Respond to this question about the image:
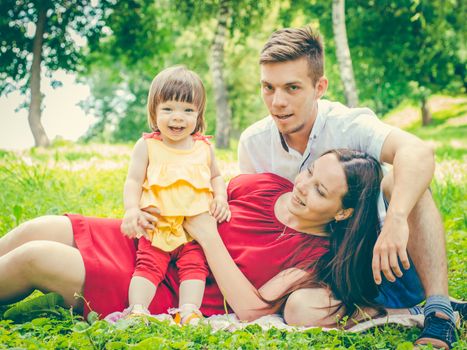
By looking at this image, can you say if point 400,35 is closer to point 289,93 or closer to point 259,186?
point 289,93

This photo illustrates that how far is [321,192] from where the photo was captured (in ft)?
10.8

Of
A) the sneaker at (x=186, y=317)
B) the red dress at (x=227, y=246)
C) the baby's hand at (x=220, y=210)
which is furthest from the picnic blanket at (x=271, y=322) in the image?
the baby's hand at (x=220, y=210)

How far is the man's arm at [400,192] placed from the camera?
9.53ft

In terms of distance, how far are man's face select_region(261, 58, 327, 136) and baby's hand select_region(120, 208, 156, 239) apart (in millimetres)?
1207

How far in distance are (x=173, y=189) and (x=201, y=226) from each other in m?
0.28

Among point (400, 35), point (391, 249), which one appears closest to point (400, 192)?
point (391, 249)

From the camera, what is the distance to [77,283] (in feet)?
10.2

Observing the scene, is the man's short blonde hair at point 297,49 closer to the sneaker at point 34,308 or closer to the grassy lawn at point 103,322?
the grassy lawn at point 103,322

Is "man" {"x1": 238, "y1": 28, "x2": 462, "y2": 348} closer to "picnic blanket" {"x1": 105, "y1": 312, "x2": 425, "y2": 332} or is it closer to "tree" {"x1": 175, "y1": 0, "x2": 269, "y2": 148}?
"picnic blanket" {"x1": 105, "y1": 312, "x2": 425, "y2": 332}

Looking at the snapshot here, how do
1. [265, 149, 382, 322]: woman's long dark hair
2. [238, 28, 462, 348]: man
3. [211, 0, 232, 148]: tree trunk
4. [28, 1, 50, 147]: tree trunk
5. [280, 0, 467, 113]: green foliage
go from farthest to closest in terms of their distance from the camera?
1. [280, 0, 467, 113]: green foliage
2. [28, 1, 50, 147]: tree trunk
3. [211, 0, 232, 148]: tree trunk
4. [265, 149, 382, 322]: woman's long dark hair
5. [238, 28, 462, 348]: man

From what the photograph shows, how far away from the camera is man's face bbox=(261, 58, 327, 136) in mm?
3867

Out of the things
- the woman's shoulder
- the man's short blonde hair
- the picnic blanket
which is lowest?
the picnic blanket

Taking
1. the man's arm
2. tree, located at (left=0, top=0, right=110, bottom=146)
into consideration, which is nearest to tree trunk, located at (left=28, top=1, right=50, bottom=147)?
tree, located at (left=0, top=0, right=110, bottom=146)

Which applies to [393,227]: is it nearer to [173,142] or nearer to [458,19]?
[173,142]
